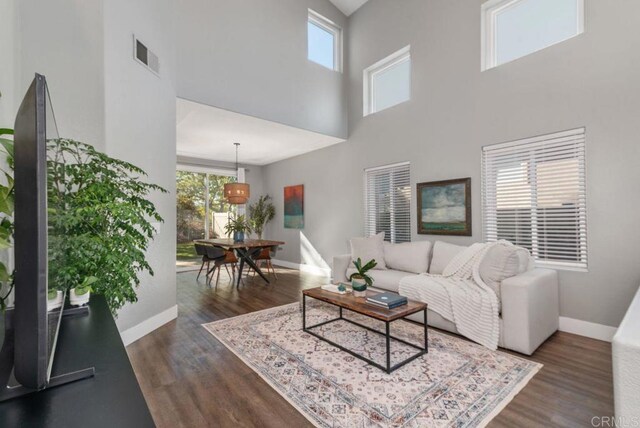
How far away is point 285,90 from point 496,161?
3.30 m

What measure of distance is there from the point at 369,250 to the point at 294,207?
312 cm

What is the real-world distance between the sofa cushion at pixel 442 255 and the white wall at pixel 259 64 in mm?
2856

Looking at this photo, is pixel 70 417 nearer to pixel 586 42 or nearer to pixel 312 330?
pixel 312 330

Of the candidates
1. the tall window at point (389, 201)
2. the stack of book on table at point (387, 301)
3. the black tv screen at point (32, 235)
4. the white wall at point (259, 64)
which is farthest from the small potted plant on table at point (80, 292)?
the tall window at point (389, 201)

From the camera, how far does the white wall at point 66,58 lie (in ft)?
7.46

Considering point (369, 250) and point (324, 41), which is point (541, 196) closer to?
point (369, 250)

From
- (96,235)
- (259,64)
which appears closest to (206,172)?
(259,64)

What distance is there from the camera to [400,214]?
4918 millimetres

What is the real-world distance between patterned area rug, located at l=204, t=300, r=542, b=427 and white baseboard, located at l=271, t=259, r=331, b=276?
2.93m

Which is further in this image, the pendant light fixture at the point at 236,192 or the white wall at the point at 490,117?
the pendant light fixture at the point at 236,192

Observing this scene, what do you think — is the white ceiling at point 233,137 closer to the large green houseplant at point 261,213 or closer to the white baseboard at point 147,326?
the large green houseplant at point 261,213

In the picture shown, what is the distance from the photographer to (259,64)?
179 inches

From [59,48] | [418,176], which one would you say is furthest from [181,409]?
[418,176]

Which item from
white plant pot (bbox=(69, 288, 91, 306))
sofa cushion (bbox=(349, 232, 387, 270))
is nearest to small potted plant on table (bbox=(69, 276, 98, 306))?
white plant pot (bbox=(69, 288, 91, 306))
